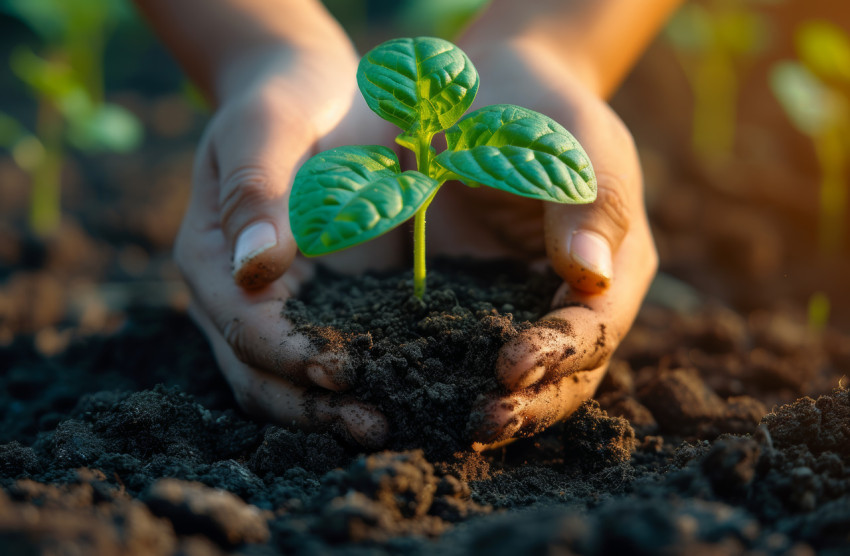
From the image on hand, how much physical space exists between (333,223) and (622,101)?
195 inches

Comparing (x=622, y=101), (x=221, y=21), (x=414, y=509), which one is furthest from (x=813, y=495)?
(x=622, y=101)

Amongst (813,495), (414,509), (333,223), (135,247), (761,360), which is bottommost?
(135,247)

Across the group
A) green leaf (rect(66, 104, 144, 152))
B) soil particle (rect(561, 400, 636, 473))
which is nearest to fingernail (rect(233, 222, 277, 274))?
soil particle (rect(561, 400, 636, 473))

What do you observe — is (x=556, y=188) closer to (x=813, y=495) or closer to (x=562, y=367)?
(x=562, y=367)

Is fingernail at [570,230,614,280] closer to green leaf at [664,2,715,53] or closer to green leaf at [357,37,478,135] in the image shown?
green leaf at [357,37,478,135]

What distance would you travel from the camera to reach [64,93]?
3416mm

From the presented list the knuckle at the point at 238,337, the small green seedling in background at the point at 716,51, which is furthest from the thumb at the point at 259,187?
the small green seedling in background at the point at 716,51

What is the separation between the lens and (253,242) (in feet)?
5.24

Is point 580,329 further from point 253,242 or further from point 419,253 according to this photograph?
point 253,242

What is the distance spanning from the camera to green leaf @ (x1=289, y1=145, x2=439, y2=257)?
3.84ft

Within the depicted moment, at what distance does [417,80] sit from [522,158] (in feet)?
1.11

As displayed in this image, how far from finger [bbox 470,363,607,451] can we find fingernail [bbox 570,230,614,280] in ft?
0.87

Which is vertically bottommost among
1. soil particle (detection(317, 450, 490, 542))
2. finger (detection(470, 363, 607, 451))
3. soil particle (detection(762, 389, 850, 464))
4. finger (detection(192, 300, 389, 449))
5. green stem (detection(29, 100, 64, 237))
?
green stem (detection(29, 100, 64, 237))

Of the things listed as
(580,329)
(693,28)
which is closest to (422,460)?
(580,329)
